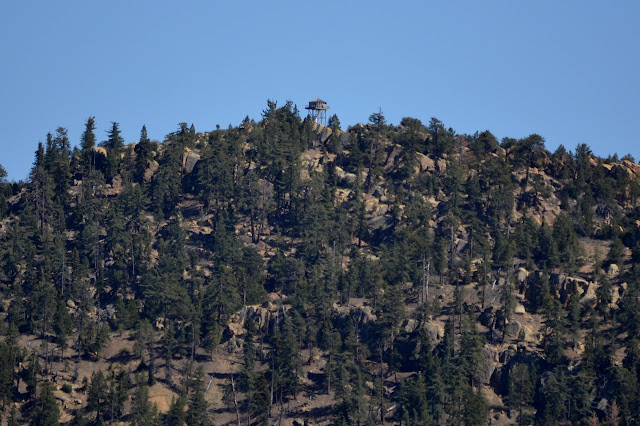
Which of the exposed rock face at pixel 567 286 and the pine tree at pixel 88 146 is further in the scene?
the pine tree at pixel 88 146

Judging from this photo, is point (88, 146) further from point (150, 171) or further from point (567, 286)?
point (567, 286)

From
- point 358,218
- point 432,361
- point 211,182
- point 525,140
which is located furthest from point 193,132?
point 432,361

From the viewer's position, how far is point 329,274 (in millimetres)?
148000

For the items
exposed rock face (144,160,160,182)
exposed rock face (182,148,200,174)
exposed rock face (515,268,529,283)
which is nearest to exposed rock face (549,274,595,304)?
exposed rock face (515,268,529,283)

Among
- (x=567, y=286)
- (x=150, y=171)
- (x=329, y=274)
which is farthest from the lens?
(x=150, y=171)

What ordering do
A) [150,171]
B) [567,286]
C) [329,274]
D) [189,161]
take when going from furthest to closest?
[189,161], [150,171], [329,274], [567,286]

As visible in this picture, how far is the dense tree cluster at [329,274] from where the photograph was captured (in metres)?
127

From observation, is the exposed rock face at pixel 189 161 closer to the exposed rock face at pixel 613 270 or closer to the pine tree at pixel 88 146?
the pine tree at pixel 88 146

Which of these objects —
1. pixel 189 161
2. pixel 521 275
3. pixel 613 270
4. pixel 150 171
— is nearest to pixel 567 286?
pixel 521 275

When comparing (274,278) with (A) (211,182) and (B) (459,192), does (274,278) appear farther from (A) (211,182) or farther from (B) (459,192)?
(B) (459,192)

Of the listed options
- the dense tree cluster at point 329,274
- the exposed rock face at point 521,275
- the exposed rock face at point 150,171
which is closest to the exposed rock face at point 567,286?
the dense tree cluster at point 329,274

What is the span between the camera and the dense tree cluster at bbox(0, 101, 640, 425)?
12744cm

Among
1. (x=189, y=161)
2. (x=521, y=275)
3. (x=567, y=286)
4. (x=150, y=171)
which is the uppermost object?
(x=189, y=161)

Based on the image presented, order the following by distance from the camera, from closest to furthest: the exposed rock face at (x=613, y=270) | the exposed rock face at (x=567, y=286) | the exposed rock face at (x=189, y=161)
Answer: the exposed rock face at (x=567, y=286) < the exposed rock face at (x=613, y=270) < the exposed rock face at (x=189, y=161)
